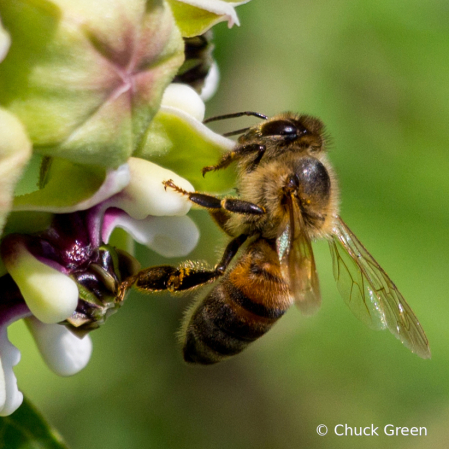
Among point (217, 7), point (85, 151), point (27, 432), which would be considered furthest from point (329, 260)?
point (85, 151)

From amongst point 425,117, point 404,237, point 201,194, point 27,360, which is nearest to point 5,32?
point 201,194

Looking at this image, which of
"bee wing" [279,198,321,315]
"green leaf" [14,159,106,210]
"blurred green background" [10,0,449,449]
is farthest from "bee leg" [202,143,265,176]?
"blurred green background" [10,0,449,449]

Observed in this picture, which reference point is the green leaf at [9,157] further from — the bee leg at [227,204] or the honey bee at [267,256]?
the honey bee at [267,256]

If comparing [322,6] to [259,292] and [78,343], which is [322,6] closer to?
[259,292]

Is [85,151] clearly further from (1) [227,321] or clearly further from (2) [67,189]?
(1) [227,321]

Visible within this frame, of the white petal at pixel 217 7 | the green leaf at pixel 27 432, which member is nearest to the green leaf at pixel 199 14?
the white petal at pixel 217 7

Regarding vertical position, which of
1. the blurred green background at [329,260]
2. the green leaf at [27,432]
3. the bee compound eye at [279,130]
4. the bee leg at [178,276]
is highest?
the bee compound eye at [279,130]

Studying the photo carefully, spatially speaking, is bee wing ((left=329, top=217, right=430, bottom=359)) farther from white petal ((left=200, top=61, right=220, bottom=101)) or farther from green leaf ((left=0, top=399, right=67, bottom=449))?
green leaf ((left=0, top=399, right=67, bottom=449))
